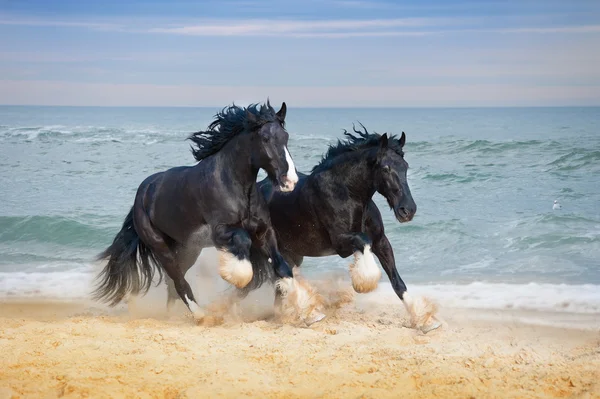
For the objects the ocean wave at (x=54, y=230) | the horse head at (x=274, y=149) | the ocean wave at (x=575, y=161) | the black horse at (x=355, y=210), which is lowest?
the ocean wave at (x=54, y=230)

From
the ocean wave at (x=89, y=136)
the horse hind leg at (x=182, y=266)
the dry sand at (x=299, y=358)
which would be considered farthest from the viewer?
the ocean wave at (x=89, y=136)

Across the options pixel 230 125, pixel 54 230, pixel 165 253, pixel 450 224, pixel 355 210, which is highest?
pixel 230 125

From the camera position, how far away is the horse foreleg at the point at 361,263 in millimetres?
5945

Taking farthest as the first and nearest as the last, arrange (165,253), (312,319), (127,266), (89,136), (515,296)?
(89,136), (515,296), (127,266), (165,253), (312,319)

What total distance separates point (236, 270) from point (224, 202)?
0.55 m

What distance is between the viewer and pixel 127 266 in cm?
721

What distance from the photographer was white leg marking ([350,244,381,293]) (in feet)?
19.5

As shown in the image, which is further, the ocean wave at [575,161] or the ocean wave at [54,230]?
the ocean wave at [575,161]

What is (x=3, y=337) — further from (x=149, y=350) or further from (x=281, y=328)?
(x=281, y=328)

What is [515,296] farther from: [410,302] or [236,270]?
[236,270]

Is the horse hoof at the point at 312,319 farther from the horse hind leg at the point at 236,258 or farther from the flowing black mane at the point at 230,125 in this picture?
the flowing black mane at the point at 230,125

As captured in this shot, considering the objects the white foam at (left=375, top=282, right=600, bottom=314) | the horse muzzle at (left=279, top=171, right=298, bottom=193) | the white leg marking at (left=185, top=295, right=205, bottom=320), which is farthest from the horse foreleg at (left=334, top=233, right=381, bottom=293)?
the white foam at (left=375, top=282, right=600, bottom=314)

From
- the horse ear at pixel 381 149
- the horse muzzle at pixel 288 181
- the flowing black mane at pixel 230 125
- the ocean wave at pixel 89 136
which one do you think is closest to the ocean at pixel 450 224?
the horse ear at pixel 381 149

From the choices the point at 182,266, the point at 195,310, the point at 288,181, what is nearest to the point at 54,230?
the point at 182,266
